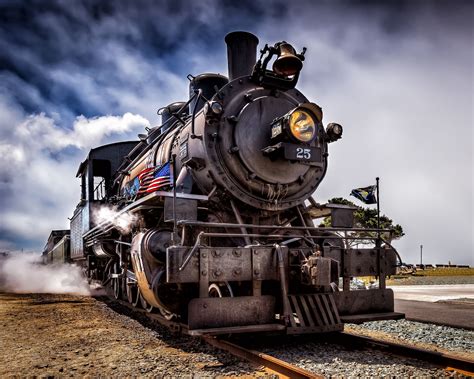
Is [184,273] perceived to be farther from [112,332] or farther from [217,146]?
[112,332]

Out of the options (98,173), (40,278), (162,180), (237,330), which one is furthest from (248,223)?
(40,278)

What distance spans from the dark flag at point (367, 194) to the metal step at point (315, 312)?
2142mm

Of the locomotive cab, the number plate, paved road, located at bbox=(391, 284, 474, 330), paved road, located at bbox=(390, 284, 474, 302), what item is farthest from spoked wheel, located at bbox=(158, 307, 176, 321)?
paved road, located at bbox=(390, 284, 474, 302)

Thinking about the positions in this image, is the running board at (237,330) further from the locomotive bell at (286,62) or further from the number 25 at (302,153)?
the locomotive bell at (286,62)

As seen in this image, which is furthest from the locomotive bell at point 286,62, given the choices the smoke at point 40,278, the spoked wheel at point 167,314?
the smoke at point 40,278

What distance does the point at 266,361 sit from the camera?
3912 millimetres

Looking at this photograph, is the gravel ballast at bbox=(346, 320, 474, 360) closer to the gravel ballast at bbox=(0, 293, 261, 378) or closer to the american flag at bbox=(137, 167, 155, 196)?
the gravel ballast at bbox=(0, 293, 261, 378)

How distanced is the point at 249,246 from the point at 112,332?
2601 mm

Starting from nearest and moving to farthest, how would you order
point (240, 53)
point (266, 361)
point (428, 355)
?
point (266, 361)
point (428, 355)
point (240, 53)

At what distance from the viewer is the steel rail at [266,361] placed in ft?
11.4

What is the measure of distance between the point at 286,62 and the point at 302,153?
133 centimetres

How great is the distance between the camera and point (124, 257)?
278 inches

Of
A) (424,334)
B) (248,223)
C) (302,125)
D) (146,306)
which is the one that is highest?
(302,125)

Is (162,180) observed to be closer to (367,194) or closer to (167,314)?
(167,314)
